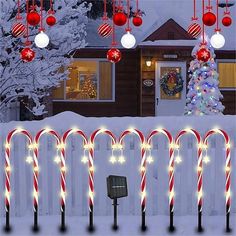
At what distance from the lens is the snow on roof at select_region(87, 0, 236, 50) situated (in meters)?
22.2

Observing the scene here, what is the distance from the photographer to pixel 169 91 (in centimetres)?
2203

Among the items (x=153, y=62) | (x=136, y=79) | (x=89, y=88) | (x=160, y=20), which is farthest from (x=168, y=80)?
(x=89, y=88)

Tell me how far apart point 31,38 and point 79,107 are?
7.53 metres

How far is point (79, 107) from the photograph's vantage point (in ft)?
74.1

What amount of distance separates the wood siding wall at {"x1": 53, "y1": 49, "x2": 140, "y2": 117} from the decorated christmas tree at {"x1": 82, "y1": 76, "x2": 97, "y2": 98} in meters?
0.39

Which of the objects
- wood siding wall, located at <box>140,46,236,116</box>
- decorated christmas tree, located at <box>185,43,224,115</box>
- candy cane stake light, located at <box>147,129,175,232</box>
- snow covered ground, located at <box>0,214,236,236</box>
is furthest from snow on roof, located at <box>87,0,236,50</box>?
candy cane stake light, located at <box>147,129,175,232</box>

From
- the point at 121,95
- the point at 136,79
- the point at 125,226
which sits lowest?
the point at 125,226

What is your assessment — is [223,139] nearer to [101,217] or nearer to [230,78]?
[101,217]

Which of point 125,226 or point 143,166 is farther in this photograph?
point 125,226

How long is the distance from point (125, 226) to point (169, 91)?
13.7 metres

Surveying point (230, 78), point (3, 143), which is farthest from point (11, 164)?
point (230, 78)

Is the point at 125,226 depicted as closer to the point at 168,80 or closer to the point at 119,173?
the point at 119,173

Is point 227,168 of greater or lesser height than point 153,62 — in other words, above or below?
below

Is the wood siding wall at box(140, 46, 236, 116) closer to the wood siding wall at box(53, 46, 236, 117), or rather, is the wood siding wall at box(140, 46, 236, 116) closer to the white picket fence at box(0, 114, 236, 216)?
the wood siding wall at box(53, 46, 236, 117)
